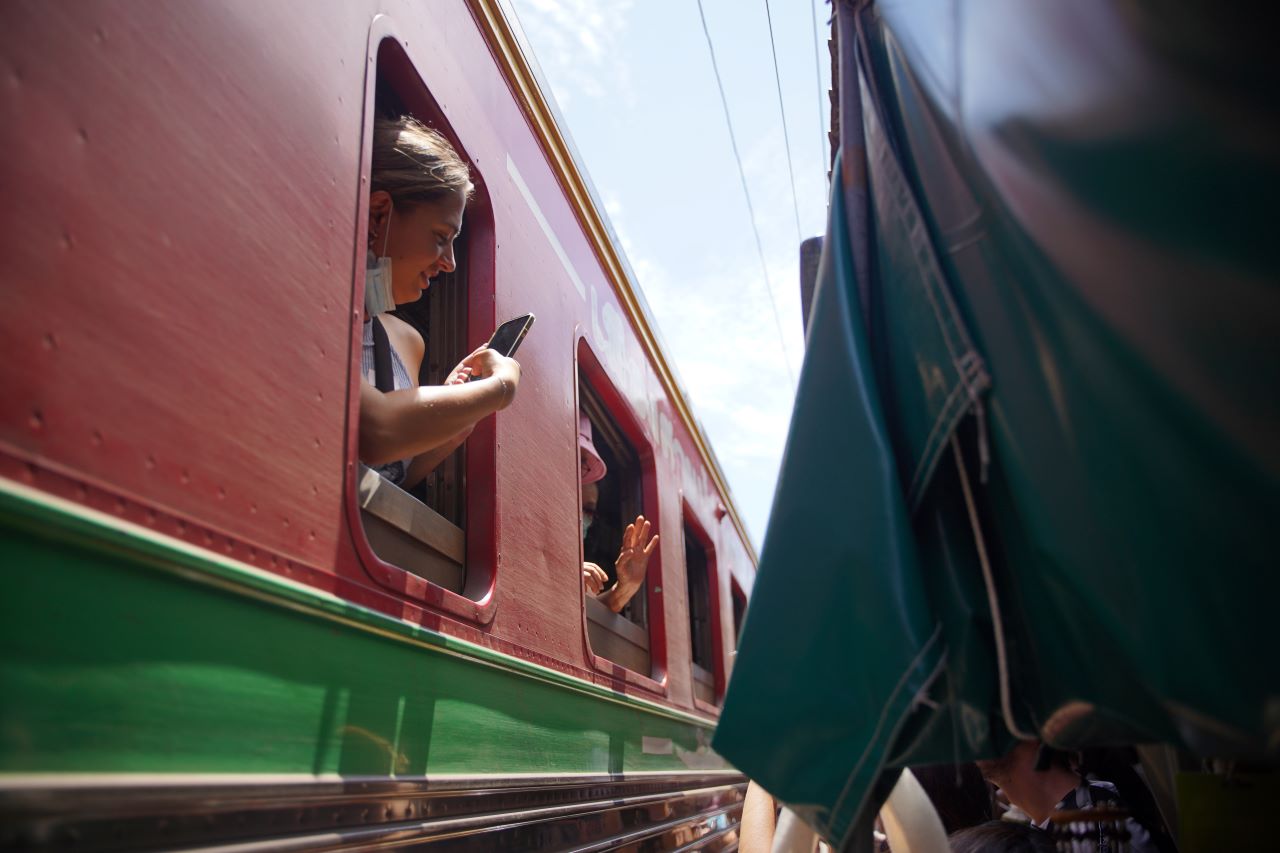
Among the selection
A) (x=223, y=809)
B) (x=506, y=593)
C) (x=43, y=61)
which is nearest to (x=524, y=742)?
(x=506, y=593)

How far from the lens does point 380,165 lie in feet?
5.71

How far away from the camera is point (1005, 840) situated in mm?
1463

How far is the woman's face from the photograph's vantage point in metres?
1.75

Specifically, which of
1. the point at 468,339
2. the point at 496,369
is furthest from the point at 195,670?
the point at 468,339

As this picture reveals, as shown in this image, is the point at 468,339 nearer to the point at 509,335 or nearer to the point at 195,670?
the point at 509,335

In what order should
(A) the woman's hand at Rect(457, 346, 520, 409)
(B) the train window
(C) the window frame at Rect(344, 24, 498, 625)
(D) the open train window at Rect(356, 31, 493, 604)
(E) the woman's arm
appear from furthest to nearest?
(B) the train window, (E) the woman's arm, (A) the woman's hand at Rect(457, 346, 520, 409), (D) the open train window at Rect(356, 31, 493, 604), (C) the window frame at Rect(344, 24, 498, 625)

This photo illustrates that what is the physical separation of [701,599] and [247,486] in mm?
4991

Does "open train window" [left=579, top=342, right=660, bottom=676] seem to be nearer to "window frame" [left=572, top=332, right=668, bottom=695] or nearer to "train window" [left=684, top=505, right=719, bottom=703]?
"window frame" [left=572, top=332, right=668, bottom=695]

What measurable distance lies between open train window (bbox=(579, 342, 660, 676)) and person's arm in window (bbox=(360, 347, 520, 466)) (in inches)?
54.6

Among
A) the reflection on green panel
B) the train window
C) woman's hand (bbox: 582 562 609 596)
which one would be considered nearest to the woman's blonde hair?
the reflection on green panel

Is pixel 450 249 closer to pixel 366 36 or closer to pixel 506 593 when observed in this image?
pixel 366 36

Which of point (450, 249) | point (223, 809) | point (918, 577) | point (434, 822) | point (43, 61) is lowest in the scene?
point (434, 822)

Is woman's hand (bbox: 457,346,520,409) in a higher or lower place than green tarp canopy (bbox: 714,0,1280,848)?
higher

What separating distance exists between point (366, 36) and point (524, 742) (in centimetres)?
148
